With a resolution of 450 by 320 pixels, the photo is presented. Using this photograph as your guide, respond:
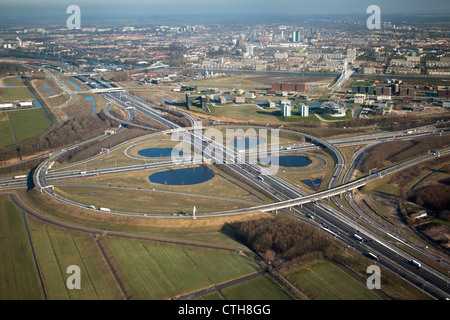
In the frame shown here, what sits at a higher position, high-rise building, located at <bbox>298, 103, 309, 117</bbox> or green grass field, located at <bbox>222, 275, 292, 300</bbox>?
high-rise building, located at <bbox>298, 103, 309, 117</bbox>

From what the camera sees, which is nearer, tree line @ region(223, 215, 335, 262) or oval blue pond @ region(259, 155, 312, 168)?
tree line @ region(223, 215, 335, 262)

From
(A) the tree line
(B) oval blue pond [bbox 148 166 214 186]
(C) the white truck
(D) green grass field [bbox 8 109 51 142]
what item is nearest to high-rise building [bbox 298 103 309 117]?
(B) oval blue pond [bbox 148 166 214 186]

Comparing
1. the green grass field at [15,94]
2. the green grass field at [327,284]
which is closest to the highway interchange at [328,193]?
the green grass field at [327,284]

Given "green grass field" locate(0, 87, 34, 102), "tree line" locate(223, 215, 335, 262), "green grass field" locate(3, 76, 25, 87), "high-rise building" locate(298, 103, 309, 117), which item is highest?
"green grass field" locate(3, 76, 25, 87)

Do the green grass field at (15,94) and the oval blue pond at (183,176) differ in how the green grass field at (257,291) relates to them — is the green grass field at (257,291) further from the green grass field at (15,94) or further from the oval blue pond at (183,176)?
the green grass field at (15,94)

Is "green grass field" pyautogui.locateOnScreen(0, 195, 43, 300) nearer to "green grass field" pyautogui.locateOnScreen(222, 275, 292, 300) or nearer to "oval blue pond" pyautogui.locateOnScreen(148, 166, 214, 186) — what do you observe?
"green grass field" pyautogui.locateOnScreen(222, 275, 292, 300)

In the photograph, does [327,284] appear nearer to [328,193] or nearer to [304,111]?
[328,193]

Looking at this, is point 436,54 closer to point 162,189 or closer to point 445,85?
point 445,85
